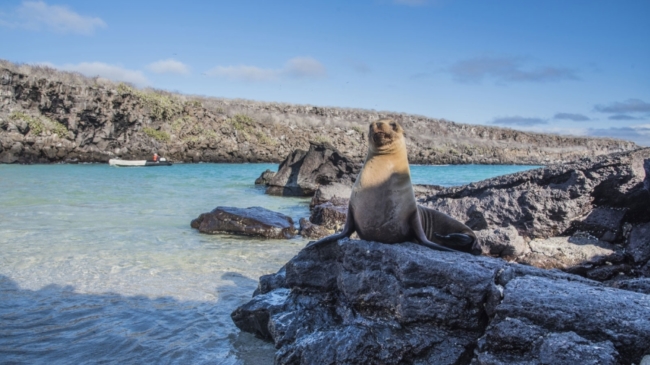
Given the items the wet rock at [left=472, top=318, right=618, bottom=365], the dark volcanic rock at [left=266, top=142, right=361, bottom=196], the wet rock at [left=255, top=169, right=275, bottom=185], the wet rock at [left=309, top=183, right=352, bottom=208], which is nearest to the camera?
the wet rock at [left=472, top=318, right=618, bottom=365]

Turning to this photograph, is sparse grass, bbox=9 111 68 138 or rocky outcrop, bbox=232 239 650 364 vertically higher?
sparse grass, bbox=9 111 68 138

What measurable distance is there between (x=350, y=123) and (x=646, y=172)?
5237 centimetres

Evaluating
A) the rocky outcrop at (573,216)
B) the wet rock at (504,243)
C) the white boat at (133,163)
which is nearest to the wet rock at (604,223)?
the rocky outcrop at (573,216)

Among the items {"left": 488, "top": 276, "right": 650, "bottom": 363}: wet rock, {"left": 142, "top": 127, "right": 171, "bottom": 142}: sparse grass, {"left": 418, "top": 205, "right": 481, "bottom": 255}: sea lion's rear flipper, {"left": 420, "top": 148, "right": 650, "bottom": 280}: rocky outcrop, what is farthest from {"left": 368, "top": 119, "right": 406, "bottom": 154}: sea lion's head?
{"left": 142, "top": 127, "right": 171, "bottom": 142}: sparse grass

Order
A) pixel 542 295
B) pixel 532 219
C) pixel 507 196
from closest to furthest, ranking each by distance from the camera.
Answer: pixel 542 295 < pixel 532 219 < pixel 507 196

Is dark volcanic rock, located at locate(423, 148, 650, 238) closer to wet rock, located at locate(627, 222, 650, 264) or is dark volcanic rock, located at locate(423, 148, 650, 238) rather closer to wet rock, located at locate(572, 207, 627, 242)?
wet rock, located at locate(572, 207, 627, 242)

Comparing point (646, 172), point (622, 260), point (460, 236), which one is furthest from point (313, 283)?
point (646, 172)

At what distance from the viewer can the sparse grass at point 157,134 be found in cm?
4059

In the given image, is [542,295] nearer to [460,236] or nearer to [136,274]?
[460,236]

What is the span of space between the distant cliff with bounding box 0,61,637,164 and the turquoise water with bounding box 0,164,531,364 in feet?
87.1

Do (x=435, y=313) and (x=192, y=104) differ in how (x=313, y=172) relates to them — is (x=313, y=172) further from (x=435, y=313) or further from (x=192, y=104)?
(x=192, y=104)

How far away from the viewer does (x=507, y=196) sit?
22.1 ft

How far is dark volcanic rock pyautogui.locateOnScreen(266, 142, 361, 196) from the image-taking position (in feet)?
59.0

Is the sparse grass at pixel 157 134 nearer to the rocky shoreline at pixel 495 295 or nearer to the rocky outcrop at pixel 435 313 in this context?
the rocky shoreline at pixel 495 295
